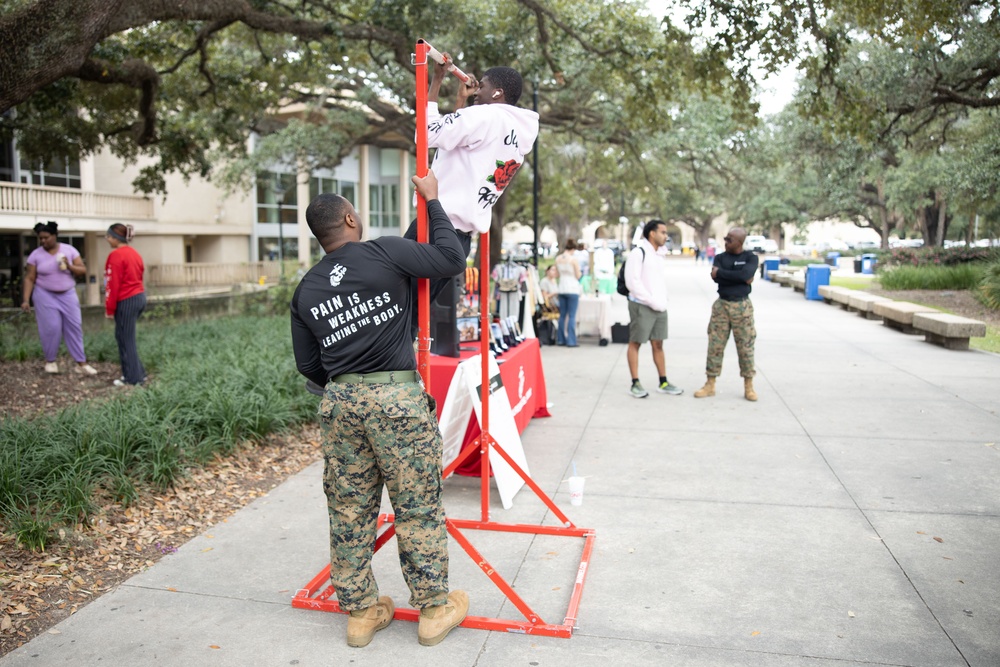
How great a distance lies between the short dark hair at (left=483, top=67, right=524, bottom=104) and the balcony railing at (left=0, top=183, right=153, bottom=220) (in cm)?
2084

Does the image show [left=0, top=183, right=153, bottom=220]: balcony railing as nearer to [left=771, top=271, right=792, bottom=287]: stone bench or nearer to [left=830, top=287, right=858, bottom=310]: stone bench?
[left=830, top=287, right=858, bottom=310]: stone bench

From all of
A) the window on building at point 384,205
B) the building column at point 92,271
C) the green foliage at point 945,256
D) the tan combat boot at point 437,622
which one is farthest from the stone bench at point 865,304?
the window on building at point 384,205

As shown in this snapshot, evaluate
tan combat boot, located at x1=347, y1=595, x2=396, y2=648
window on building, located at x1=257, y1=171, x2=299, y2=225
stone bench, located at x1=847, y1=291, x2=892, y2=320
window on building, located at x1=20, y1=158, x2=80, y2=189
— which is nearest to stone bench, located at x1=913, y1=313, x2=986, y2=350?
stone bench, located at x1=847, y1=291, x2=892, y2=320

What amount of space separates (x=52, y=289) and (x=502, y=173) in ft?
24.8

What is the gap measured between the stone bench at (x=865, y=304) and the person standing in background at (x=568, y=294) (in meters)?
7.14

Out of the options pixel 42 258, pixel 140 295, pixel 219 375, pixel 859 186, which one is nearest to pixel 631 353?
pixel 219 375

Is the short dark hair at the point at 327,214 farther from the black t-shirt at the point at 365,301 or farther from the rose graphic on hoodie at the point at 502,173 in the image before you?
the rose graphic on hoodie at the point at 502,173

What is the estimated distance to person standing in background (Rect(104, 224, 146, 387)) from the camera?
920cm

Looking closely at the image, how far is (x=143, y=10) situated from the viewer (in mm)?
7594

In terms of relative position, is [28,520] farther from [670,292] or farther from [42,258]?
[670,292]

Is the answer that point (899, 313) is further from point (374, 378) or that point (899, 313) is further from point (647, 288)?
point (374, 378)

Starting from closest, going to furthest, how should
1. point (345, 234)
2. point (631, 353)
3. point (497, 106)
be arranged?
point (345, 234) → point (497, 106) → point (631, 353)

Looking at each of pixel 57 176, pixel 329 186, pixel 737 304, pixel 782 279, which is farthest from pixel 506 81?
pixel 329 186

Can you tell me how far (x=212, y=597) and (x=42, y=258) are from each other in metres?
6.88
